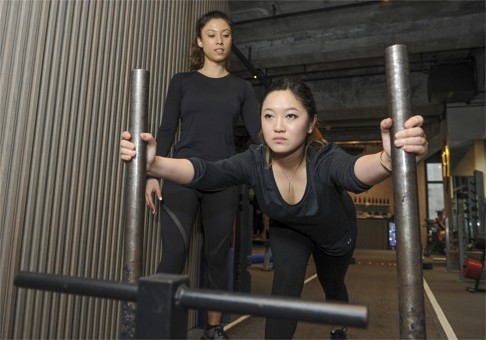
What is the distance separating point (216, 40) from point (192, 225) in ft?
2.71

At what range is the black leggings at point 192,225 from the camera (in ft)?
5.66

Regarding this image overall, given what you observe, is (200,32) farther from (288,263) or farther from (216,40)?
(288,263)

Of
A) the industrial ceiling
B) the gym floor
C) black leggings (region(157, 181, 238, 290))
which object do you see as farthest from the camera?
the industrial ceiling

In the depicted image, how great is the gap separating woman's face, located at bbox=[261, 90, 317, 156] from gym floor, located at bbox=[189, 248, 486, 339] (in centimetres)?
59

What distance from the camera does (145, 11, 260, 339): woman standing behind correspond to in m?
1.75

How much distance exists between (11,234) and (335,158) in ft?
3.40

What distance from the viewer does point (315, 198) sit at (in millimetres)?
1360

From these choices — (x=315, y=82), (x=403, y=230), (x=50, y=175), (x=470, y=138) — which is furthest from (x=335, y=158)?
(x=470, y=138)

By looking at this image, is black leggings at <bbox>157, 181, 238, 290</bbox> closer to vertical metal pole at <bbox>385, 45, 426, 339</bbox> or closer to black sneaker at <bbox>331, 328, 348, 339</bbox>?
black sneaker at <bbox>331, 328, 348, 339</bbox>

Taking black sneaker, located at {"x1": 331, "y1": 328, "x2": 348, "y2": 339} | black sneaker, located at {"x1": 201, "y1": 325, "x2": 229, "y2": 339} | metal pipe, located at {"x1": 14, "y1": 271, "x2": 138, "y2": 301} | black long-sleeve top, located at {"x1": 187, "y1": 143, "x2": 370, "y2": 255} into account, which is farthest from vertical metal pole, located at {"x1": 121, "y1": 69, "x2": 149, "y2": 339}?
black sneaker, located at {"x1": 331, "y1": 328, "x2": 348, "y2": 339}

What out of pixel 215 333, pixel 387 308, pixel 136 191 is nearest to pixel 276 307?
pixel 136 191

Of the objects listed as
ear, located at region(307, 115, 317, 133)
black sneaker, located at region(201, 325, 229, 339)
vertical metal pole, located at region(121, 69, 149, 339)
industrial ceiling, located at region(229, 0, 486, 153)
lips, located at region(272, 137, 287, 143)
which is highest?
industrial ceiling, located at region(229, 0, 486, 153)

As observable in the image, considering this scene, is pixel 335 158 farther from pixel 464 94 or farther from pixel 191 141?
pixel 464 94

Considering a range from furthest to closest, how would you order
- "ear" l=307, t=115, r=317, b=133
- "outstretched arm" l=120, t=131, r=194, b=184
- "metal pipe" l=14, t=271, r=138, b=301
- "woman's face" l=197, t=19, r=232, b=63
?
"woman's face" l=197, t=19, r=232, b=63 < "ear" l=307, t=115, r=317, b=133 < "outstretched arm" l=120, t=131, r=194, b=184 < "metal pipe" l=14, t=271, r=138, b=301
